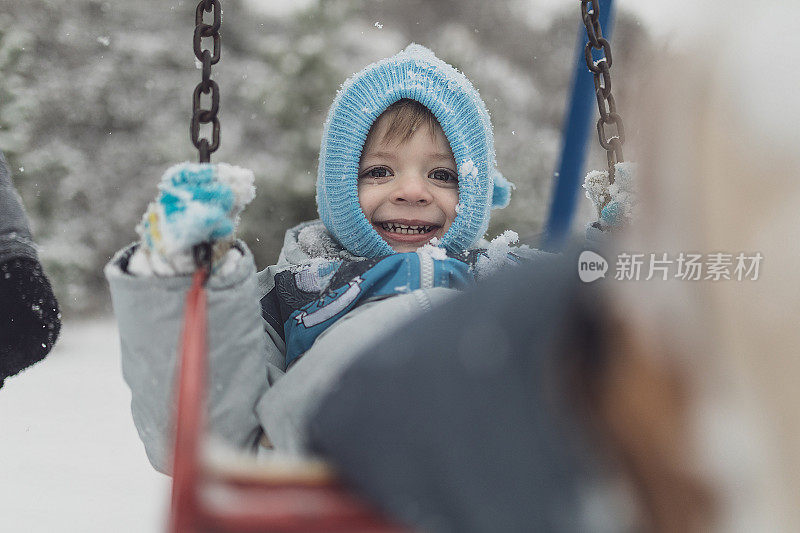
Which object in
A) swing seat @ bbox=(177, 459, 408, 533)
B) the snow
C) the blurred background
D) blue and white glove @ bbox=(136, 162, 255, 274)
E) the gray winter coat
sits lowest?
swing seat @ bbox=(177, 459, 408, 533)

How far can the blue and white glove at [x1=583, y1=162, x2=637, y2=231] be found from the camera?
1088 millimetres

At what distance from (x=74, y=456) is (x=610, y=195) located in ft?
7.70

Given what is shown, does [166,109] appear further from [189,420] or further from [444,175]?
[189,420]

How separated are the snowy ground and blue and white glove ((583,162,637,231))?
3.10 ft

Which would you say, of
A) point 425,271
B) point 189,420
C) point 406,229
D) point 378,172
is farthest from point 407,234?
point 189,420

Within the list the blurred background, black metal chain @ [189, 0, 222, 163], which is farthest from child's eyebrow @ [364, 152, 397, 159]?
the blurred background

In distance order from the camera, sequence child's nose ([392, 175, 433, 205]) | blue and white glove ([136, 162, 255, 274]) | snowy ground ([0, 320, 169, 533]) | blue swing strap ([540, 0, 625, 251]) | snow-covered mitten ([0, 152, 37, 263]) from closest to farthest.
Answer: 1. blue and white glove ([136, 162, 255, 274])
2. blue swing strap ([540, 0, 625, 251])
3. snow-covered mitten ([0, 152, 37, 263])
4. child's nose ([392, 175, 433, 205])
5. snowy ground ([0, 320, 169, 533])

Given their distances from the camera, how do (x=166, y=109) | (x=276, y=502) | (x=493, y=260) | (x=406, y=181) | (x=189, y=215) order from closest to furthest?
(x=276, y=502) → (x=189, y=215) → (x=493, y=260) → (x=406, y=181) → (x=166, y=109)

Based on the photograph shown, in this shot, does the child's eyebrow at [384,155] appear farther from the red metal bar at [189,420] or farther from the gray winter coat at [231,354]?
the red metal bar at [189,420]

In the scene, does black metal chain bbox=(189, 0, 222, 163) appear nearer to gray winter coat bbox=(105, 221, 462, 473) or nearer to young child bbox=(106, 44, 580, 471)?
young child bbox=(106, 44, 580, 471)

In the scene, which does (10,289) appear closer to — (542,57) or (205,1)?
(205,1)

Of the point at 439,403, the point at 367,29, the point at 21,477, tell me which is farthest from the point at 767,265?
the point at 367,29

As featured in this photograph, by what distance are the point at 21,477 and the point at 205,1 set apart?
2.11 metres

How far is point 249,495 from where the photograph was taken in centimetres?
44
